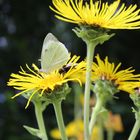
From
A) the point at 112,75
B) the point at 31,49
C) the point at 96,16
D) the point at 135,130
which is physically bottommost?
the point at 135,130

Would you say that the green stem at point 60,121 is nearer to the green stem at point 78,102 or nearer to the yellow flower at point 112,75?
the yellow flower at point 112,75

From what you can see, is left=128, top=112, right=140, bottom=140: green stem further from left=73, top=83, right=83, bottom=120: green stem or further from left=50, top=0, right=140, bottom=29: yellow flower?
left=73, top=83, right=83, bottom=120: green stem

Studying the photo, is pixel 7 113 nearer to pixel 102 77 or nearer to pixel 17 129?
pixel 17 129

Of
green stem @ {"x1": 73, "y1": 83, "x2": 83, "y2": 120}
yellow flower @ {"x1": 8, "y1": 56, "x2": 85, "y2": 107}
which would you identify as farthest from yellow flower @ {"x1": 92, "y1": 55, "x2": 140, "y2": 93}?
Result: green stem @ {"x1": 73, "y1": 83, "x2": 83, "y2": 120}

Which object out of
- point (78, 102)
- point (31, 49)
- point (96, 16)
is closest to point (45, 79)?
point (96, 16)

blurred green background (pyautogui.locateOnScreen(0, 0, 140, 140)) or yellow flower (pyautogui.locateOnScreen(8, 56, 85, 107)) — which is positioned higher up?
blurred green background (pyautogui.locateOnScreen(0, 0, 140, 140))

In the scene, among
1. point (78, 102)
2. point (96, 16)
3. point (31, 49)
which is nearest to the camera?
point (96, 16)

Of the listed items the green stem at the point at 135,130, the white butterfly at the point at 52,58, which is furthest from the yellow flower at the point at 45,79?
the green stem at the point at 135,130

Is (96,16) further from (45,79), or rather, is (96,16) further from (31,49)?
(31,49)
